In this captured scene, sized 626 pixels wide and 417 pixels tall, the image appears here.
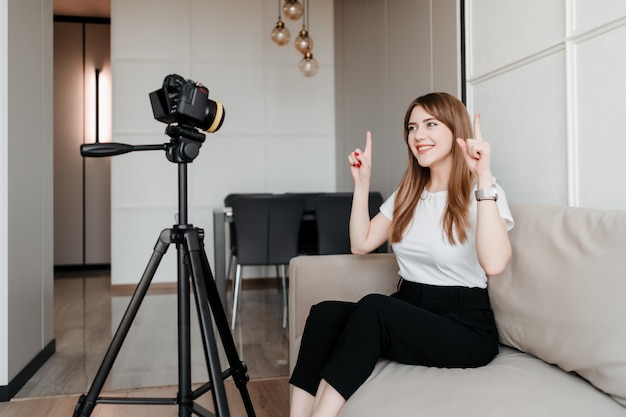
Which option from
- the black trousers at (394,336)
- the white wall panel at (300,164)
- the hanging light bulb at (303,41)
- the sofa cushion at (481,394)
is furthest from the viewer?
the white wall panel at (300,164)

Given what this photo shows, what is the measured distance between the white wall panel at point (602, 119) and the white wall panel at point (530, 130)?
0.11 meters

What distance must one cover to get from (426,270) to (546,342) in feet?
1.30

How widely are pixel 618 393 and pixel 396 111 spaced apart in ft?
9.62

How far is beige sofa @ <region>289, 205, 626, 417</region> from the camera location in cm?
121

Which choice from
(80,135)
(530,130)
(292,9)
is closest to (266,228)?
(292,9)

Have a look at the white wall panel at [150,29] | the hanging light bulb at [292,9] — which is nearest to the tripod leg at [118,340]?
the hanging light bulb at [292,9]

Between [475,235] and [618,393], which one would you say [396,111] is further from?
[618,393]

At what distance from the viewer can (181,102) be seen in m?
1.46

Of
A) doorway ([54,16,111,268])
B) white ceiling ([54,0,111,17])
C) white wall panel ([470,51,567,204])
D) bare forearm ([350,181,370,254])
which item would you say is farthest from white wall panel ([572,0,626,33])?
doorway ([54,16,111,268])

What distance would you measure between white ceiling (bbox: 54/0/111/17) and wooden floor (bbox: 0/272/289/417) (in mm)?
3107

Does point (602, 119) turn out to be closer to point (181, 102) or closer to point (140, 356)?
point (181, 102)

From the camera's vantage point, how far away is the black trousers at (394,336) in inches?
55.2

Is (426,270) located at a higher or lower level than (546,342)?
higher

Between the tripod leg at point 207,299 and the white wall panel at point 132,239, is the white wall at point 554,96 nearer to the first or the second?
the tripod leg at point 207,299
